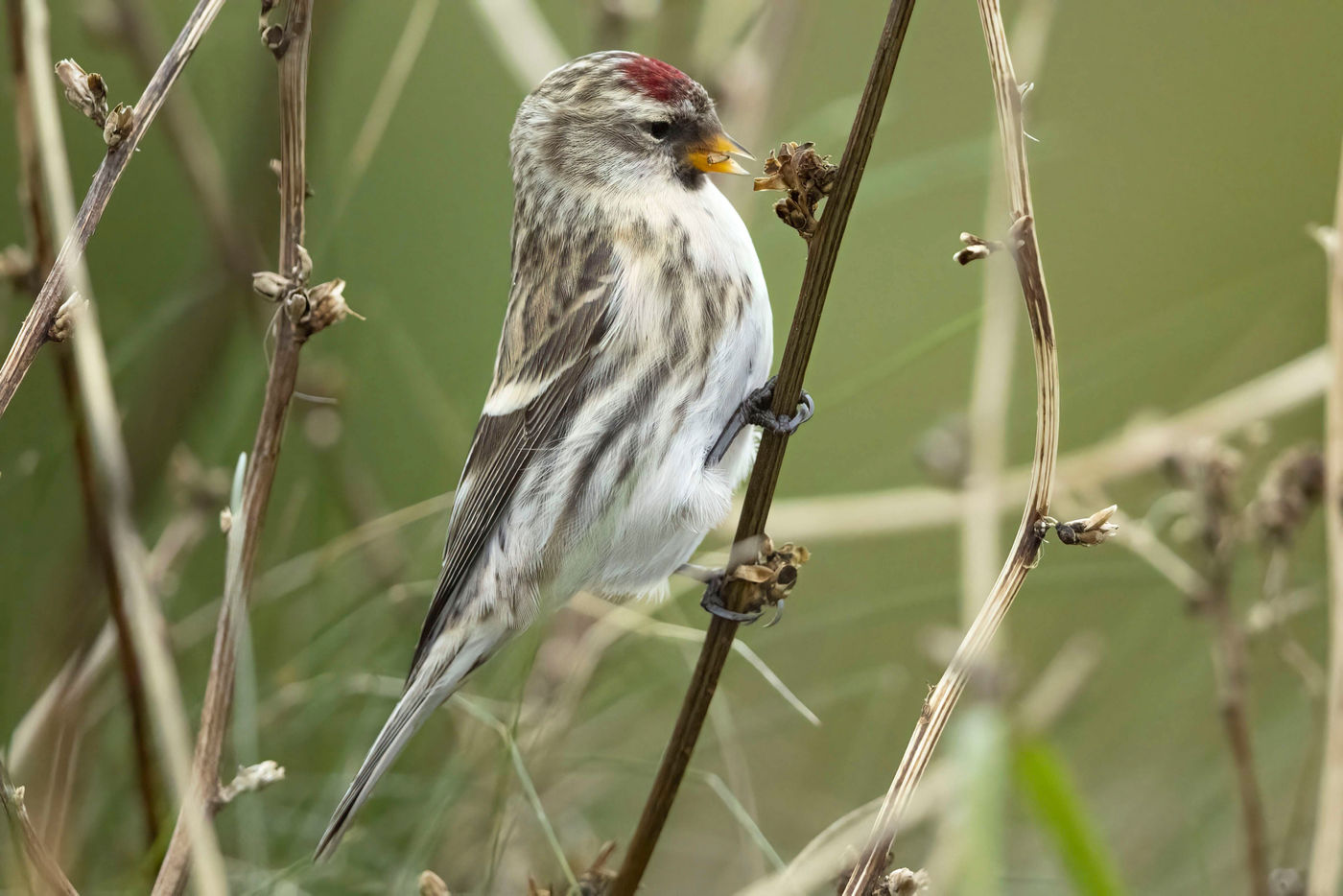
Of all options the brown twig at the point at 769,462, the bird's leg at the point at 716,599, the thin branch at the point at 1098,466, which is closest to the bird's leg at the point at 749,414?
the bird's leg at the point at 716,599

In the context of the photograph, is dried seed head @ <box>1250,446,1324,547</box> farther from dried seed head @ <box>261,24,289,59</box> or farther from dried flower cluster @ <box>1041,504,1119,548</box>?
dried seed head @ <box>261,24,289,59</box>

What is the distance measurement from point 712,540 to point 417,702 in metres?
0.76

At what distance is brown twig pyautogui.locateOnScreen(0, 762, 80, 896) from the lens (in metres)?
1.17

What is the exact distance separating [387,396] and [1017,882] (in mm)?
1709

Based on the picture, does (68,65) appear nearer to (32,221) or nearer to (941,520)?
(32,221)

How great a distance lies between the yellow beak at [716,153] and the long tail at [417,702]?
2.43 ft

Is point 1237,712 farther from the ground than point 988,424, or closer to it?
closer to it

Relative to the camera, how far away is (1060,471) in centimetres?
230

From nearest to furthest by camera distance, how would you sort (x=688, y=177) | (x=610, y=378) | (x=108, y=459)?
1. (x=108, y=459)
2. (x=610, y=378)
3. (x=688, y=177)

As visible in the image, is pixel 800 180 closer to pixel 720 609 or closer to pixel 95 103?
pixel 720 609

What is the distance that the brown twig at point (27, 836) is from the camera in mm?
1165

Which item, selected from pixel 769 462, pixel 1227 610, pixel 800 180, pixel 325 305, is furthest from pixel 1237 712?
pixel 325 305

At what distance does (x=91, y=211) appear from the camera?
3.93 ft

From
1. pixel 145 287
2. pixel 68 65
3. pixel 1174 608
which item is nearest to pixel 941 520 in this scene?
pixel 1174 608
